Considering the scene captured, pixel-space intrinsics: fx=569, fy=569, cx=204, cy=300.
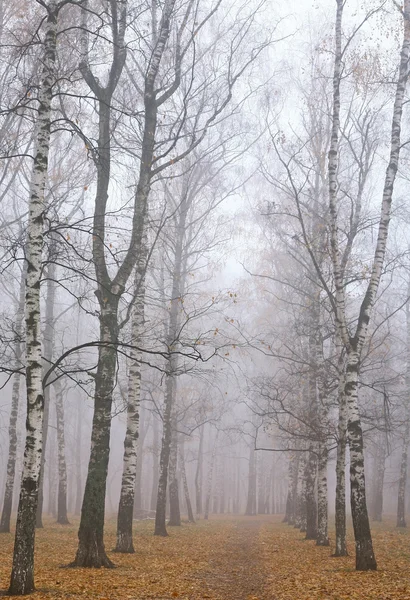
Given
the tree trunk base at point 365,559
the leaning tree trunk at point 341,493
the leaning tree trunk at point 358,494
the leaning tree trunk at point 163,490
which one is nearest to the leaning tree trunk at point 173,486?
the leaning tree trunk at point 163,490

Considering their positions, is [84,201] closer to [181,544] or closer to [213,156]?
[213,156]

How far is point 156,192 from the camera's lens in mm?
23312

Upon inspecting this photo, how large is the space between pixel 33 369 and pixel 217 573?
590 centimetres

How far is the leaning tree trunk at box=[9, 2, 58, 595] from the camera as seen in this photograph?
6996 millimetres

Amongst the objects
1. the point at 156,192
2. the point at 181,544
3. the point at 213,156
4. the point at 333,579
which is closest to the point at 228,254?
the point at 156,192

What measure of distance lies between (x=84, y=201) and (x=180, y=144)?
4.37 m

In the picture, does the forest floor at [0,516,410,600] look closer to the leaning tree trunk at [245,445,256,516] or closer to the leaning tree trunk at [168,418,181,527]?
the leaning tree trunk at [168,418,181,527]

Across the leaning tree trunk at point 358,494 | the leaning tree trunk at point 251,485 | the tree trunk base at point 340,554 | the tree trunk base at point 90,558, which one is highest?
the leaning tree trunk at point 358,494

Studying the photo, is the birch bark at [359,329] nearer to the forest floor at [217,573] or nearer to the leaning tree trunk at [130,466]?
the forest floor at [217,573]

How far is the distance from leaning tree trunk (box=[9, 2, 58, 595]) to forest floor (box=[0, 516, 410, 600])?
449 mm

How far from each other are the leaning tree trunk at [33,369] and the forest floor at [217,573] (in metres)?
0.45

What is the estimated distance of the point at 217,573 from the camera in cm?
1059

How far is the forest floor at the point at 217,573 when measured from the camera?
25.7 ft

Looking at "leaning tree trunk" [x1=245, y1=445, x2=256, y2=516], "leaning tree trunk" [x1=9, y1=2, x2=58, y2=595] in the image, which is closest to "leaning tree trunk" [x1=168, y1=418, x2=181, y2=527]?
"leaning tree trunk" [x1=9, y1=2, x2=58, y2=595]
